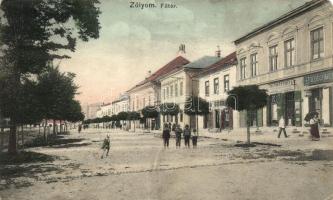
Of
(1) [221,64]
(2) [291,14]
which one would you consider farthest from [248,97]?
(1) [221,64]

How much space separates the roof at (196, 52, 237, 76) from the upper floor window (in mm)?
7106

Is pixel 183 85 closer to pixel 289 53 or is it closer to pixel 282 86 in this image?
pixel 282 86

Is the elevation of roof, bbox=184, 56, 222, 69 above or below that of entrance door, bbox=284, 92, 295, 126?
above

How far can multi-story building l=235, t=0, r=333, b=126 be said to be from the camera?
1570 cm

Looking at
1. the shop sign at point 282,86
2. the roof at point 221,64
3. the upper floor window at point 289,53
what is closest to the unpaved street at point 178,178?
the shop sign at point 282,86

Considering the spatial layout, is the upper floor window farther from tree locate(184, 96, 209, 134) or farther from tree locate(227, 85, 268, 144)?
tree locate(184, 96, 209, 134)

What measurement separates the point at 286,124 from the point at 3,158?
12782 millimetres

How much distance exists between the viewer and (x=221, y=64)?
29156 mm

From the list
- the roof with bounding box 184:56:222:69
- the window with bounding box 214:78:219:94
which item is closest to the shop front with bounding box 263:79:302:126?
the window with bounding box 214:78:219:94

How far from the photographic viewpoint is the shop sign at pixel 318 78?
15.8m

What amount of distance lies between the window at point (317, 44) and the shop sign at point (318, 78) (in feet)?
2.35

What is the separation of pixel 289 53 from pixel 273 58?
1.60 meters

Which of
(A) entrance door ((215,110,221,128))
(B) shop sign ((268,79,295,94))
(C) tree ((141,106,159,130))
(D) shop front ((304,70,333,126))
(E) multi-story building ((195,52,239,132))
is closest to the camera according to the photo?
(D) shop front ((304,70,333,126))

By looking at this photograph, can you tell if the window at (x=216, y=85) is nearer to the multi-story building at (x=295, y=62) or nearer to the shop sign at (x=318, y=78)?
the multi-story building at (x=295, y=62)
